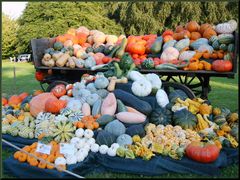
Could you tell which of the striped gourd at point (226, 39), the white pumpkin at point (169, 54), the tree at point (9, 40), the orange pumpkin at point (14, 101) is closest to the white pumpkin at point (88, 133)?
the white pumpkin at point (169, 54)

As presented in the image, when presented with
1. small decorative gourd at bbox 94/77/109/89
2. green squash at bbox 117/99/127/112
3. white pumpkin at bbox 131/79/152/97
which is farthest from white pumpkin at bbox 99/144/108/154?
small decorative gourd at bbox 94/77/109/89

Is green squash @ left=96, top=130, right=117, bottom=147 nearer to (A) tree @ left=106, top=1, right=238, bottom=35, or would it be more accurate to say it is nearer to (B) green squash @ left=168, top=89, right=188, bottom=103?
(B) green squash @ left=168, top=89, right=188, bottom=103

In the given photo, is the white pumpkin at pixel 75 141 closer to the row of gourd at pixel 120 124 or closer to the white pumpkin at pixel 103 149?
the row of gourd at pixel 120 124

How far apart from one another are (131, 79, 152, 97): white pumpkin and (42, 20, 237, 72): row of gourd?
4.02ft

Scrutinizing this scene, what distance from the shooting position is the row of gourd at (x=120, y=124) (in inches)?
202

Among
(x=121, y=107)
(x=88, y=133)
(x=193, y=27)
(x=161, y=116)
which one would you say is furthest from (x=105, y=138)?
(x=193, y=27)

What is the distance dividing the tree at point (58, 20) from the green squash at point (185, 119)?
19.2m

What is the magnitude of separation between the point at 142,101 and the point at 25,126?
214 centimetres

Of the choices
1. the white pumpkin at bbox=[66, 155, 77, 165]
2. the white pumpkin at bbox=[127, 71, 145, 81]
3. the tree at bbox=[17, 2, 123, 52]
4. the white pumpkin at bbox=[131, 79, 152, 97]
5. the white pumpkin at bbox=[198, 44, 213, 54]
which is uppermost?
the tree at bbox=[17, 2, 123, 52]

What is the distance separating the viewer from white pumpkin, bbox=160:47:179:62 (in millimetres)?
7879

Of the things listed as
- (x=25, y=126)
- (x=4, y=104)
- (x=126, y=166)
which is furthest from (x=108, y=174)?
(x=4, y=104)

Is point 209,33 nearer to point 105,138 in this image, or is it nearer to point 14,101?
point 105,138

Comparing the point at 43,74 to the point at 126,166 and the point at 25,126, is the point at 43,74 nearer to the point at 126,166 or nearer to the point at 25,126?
the point at 25,126

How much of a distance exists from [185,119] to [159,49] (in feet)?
9.40
